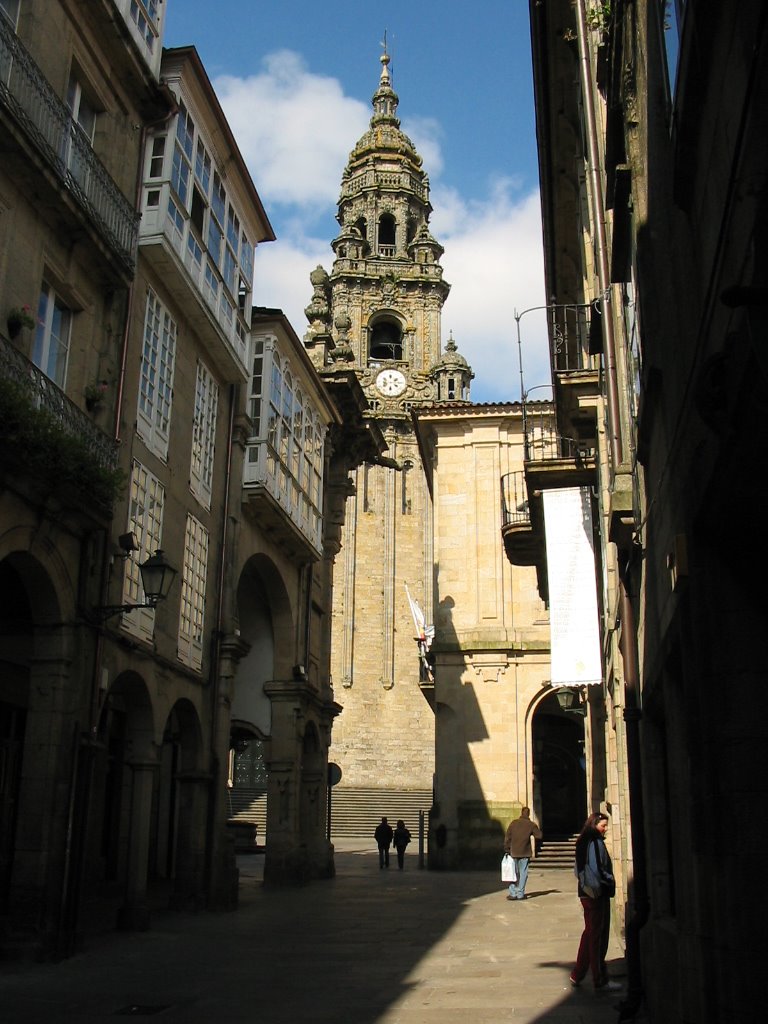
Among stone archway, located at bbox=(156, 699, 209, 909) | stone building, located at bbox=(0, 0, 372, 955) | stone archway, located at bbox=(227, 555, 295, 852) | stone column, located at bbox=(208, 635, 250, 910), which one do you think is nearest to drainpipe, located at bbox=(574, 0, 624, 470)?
stone building, located at bbox=(0, 0, 372, 955)

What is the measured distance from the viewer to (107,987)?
424 inches

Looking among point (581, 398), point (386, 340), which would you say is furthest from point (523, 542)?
point (386, 340)

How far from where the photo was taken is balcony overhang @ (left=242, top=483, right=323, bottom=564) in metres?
21.5

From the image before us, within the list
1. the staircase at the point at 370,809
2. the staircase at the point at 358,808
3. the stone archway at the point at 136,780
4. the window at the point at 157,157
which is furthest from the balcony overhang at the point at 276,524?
the staircase at the point at 370,809

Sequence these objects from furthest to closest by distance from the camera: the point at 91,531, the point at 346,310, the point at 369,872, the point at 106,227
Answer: the point at 346,310 < the point at 369,872 < the point at 106,227 < the point at 91,531

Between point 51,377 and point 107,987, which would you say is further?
point 51,377

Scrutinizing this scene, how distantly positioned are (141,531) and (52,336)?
3.43m

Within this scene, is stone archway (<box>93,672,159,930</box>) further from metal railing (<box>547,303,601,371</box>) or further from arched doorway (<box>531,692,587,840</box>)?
arched doorway (<box>531,692,587,840</box>)

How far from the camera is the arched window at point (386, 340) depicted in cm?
6900

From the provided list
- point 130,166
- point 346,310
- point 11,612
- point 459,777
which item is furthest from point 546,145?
point 346,310

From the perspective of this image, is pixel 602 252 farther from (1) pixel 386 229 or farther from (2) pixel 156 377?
(1) pixel 386 229

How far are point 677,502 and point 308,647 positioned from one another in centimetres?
1996

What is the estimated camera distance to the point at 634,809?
34.0 ft

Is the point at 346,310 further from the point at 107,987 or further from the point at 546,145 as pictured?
the point at 107,987
